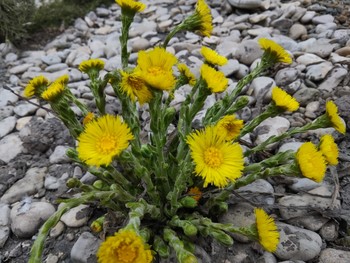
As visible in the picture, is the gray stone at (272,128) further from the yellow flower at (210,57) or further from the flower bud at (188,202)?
the flower bud at (188,202)

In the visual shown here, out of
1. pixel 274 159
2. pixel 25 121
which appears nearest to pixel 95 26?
pixel 25 121

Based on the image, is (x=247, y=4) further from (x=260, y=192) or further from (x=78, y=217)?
(x=78, y=217)

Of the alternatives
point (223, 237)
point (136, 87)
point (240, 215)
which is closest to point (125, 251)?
point (223, 237)

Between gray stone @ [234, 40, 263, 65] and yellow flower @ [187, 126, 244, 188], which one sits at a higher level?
yellow flower @ [187, 126, 244, 188]

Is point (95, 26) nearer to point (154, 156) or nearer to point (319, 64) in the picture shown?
→ point (319, 64)

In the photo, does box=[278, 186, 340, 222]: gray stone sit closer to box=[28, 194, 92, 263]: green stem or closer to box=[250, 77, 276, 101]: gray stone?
box=[250, 77, 276, 101]: gray stone

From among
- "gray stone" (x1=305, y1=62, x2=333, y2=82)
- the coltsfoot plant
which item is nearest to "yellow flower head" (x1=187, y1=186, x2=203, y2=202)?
the coltsfoot plant

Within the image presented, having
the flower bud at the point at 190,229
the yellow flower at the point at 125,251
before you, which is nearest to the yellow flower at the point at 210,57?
the flower bud at the point at 190,229
